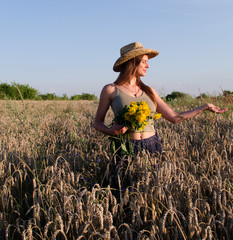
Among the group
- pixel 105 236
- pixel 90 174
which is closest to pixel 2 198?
pixel 90 174

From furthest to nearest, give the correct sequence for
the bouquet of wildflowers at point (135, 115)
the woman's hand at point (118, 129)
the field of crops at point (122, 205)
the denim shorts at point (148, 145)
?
the denim shorts at point (148, 145), the woman's hand at point (118, 129), the bouquet of wildflowers at point (135, 115), the field of crops at point (122, 205)

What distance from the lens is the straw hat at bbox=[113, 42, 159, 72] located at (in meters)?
2.16

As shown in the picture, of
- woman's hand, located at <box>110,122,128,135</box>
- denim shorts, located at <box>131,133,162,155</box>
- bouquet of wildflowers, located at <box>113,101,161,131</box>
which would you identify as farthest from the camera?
denim shorts, located at <box>131,133,162,155</box>

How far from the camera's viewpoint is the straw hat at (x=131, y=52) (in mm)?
2156

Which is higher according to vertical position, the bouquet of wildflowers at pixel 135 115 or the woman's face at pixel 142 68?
the woman's face at pixel 142 68

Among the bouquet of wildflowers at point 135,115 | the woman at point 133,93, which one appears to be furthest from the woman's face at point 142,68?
the bouquet of wildflowers at point 135,115

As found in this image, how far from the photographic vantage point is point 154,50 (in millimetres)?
2295

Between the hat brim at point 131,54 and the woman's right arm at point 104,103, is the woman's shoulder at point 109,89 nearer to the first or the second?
the woman's right arm at point 104,103

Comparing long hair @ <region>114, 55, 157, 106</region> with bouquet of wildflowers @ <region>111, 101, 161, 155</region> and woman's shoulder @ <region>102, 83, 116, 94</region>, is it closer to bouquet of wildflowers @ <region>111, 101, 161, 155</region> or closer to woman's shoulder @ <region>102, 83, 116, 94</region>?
woman's shoulder @ <region>102, 83, 116, 94</region>

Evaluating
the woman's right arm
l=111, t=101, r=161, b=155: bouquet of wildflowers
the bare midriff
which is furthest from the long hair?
l=111, t=101, r=161, b=155: bouquet of wildflowers

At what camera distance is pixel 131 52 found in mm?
2145

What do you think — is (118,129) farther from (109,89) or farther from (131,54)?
(131,54)

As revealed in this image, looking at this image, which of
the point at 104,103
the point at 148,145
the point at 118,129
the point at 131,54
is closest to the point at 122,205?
the point at 118,129

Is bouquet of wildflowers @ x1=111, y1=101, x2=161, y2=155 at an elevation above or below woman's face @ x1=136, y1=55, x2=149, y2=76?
below
